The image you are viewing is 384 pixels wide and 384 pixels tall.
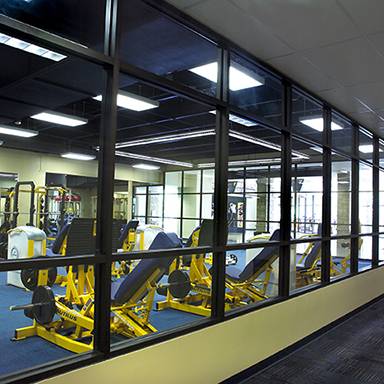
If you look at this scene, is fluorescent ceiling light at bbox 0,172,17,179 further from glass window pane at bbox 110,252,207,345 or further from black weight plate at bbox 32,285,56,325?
black weight plate at bbox 32,285,56,325

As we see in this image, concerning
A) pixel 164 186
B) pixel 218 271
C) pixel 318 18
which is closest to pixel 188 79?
pixel 318 18

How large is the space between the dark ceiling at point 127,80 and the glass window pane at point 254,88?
2 centimetres

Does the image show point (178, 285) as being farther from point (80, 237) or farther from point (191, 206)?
point (191, 206)

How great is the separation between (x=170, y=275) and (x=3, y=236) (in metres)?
4.49

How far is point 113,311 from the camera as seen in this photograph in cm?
346

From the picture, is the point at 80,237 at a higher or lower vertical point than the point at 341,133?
lower

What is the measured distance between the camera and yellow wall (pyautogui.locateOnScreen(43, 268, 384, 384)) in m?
2.07

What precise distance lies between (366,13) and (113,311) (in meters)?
3.10

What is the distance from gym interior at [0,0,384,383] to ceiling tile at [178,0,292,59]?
102 millimetres

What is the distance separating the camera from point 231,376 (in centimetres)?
278

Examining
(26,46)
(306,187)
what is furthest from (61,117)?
(306,187)

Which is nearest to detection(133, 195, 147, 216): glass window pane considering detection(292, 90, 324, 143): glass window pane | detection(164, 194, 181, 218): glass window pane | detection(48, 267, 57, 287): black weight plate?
detection(164, 194, 181, 218): glass window pane

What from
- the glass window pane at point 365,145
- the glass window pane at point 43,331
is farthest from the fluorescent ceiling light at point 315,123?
the glass window pane at point 43,331

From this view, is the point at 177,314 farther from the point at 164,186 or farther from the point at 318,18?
the point at 164,186
